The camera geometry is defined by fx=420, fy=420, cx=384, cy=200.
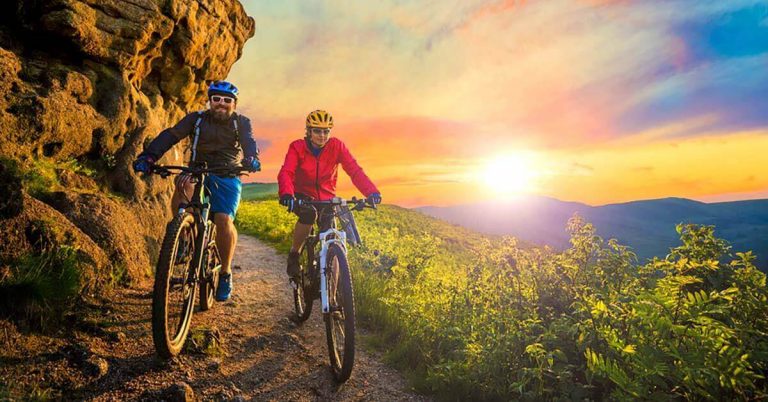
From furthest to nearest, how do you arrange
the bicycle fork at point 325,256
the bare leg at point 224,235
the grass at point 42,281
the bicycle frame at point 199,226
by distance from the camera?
1. the bare leg at point 224,235
2. the bicycle fork at point 325,256
3. the bicycle frame at point 199,226
4. the grass at point 42,281

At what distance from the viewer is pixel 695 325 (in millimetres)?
3592

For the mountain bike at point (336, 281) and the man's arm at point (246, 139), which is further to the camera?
the man's arm at point (246, 139)

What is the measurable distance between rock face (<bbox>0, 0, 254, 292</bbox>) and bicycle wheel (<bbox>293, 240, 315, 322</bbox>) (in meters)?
2.57

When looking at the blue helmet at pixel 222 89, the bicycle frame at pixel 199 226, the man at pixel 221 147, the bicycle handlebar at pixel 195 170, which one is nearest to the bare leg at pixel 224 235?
the man at pixel 221 147

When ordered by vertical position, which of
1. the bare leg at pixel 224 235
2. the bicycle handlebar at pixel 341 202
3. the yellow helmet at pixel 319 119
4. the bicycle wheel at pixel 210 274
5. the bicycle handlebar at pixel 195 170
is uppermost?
the yellow helmet at pixel 319 119

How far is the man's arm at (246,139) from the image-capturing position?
6.42 m

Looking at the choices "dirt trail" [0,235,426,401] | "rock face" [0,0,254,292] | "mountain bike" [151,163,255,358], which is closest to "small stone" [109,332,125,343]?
"dirt trail" [0,235,426,401]

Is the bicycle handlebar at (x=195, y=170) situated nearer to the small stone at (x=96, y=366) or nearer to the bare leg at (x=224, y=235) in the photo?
the bare leg at (x=224, y=235)

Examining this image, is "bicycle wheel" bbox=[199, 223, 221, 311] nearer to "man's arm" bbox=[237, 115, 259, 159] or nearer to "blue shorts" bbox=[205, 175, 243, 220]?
"blue shorts" bbox=[205, 175, 243, 220]

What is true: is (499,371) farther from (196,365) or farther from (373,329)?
(196,365)

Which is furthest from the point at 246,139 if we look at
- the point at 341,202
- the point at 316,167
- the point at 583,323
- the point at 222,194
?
the point at 583,323

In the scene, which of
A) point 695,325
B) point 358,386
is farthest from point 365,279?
point 695,325

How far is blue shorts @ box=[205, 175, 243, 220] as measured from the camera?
19.9 feet

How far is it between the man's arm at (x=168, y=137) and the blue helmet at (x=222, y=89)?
1.60 feet
